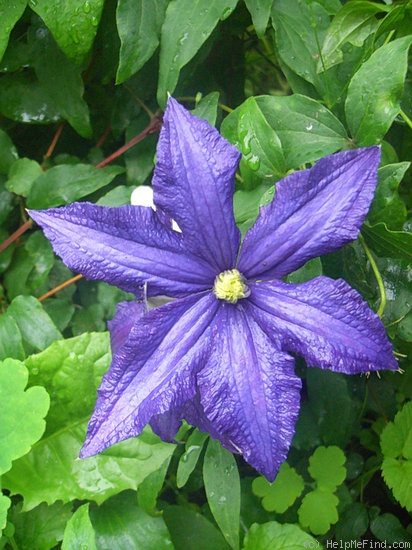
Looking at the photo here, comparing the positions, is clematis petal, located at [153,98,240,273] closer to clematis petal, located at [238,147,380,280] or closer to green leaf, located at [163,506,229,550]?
clematis petal, located at [238,147,380,280]

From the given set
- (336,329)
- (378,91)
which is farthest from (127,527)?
(378,91)

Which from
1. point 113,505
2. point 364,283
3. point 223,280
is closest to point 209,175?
point 223,280

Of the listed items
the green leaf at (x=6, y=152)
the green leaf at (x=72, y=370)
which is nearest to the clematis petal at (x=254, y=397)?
the green leaf at (x=72, y=370)

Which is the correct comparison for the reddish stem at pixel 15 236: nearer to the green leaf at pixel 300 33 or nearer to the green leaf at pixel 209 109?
the green leaf at pixel 209 109

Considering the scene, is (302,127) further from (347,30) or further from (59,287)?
(59,287)

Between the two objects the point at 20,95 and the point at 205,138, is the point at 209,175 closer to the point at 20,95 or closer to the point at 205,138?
the point at 205,138

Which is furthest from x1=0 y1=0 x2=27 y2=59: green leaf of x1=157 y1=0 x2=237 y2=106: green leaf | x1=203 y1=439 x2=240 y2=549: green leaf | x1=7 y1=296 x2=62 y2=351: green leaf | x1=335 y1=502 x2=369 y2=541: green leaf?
x1=335 y1=502 x2=369 y2=541: green leaf
